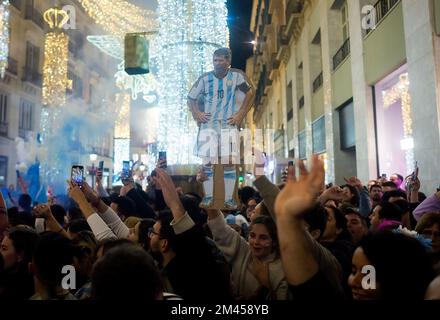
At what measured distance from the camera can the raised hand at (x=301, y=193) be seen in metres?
1.53

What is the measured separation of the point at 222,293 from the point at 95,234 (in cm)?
139

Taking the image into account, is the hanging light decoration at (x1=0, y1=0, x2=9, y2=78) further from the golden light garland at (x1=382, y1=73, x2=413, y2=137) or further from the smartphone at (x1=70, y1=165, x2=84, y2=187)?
the smartphone at (x1=70, y1=165, x2=84, y2=187)

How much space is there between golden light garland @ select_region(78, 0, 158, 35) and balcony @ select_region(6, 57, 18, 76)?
4645 millimetres

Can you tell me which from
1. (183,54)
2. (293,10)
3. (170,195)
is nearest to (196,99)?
(170,195)

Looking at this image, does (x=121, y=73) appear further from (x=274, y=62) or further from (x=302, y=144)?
(x=302, y=144)

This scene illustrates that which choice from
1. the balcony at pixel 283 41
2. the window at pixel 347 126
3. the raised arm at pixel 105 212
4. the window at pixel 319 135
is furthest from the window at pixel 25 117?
the raised arm at pixel 105 212

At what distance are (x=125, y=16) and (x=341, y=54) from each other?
27.2 feet

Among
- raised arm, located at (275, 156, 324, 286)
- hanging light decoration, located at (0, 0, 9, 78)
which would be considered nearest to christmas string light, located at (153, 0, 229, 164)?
hanging light decoration, located at (0, 0, 9, 78)

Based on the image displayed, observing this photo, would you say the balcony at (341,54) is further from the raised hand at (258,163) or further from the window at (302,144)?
the raised hand at (258,163)

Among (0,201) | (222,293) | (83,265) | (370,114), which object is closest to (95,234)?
(83,265)

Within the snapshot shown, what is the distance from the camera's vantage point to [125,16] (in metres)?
16.2

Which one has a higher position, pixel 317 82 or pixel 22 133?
pixel 317 82

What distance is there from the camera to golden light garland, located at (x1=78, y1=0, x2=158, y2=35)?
53.5 ft
